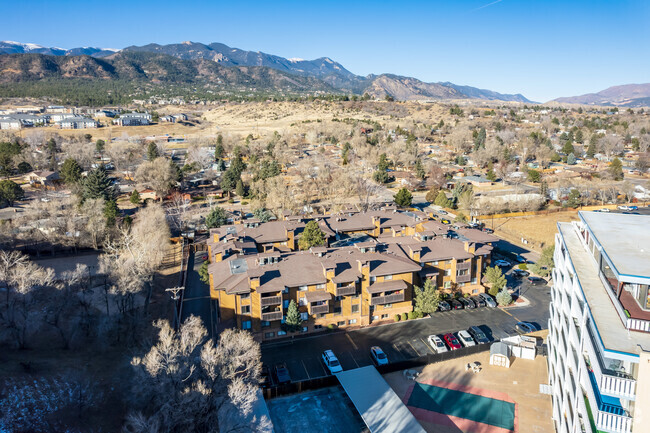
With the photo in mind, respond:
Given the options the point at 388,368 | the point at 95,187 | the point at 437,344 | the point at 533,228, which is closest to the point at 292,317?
the point at 388,368

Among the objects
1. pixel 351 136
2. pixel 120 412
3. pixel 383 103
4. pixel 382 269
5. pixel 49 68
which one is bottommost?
pixel 120 412

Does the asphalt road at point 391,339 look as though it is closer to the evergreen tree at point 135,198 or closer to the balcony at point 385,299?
the balcony at point 385,299

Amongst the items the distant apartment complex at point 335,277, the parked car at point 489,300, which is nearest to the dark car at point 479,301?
the parked car at point 489,300

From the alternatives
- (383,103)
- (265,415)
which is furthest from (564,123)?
(265,415)

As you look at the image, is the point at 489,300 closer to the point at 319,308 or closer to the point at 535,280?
the point at 535,280

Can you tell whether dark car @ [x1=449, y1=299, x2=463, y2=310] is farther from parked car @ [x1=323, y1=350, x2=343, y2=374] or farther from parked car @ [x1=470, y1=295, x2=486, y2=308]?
parked car @ [x1=323, y1=350, x2=343, y2=374]

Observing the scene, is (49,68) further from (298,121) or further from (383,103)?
(383,103)
